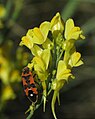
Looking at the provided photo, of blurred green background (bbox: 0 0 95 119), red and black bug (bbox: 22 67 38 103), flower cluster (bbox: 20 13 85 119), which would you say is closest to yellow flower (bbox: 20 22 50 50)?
flower cluster (bbox: 20 13 85 119)

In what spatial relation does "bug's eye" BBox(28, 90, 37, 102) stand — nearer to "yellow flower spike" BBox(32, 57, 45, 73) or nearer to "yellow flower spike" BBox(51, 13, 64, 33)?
"yellow flower spike" BBox(32, 57, 45, 73)

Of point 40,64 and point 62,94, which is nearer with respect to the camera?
point 40,64

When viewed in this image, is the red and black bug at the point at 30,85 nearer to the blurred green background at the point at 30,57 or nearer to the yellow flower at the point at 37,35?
the yellow flower at the point at 37,35

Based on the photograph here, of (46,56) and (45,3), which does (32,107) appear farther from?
(45,3)

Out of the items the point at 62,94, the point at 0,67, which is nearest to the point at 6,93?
the point at 0,67

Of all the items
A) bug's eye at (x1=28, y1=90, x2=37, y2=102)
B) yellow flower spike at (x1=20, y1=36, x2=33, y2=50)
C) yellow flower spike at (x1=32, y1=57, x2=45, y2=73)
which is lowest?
bug's eye at (x1=28, y1=90, x2=37, y2=102)
